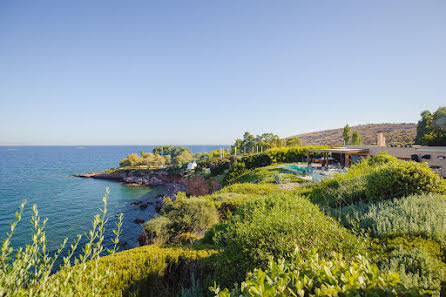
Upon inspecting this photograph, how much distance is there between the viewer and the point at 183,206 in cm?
822

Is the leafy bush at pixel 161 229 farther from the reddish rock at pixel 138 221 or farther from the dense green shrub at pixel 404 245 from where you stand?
the reddish rock at pixel 138 221

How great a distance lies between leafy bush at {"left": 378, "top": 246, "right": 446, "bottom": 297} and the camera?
7.22ft

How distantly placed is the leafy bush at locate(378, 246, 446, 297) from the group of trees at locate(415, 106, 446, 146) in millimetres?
22744

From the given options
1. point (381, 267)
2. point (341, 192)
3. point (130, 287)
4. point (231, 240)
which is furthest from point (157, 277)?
point (341, 192)

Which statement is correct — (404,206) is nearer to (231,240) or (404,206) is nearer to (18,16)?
(231,240)

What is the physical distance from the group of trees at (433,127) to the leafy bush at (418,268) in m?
22.7

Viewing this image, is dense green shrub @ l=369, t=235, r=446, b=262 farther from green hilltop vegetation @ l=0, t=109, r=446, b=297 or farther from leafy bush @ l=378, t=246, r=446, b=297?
leafy bush @ l=378, t=246, r=446, b=297

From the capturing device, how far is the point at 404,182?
556 cm

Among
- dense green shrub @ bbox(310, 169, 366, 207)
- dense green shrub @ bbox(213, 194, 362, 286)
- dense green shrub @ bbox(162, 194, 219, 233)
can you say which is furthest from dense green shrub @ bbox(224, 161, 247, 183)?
dense green shrub @ bbox(213, 194, 362, 286)

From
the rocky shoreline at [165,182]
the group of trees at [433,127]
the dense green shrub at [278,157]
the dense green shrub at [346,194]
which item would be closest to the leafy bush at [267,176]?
the rocky shoreline at [165,182]

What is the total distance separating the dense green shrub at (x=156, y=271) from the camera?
3402mm

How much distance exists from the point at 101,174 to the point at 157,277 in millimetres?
52199

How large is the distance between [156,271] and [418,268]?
412cm

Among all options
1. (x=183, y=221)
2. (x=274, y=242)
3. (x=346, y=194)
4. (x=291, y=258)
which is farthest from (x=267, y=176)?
(x=291, y=258)
